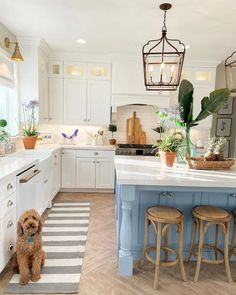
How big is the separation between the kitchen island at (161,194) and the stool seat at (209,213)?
6.3 inches

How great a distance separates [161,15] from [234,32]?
1.25 metres

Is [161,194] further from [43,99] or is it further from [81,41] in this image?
[43,99]

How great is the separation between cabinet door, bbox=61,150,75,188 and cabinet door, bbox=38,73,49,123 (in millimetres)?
753

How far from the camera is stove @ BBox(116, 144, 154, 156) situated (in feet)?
14.5

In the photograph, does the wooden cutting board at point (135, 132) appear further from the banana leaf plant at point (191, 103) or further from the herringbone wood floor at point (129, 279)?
the herringbone wood floor at point (129, 279)

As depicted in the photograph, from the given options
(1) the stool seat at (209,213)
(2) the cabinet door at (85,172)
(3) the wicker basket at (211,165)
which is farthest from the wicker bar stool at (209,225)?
(2) the cabinet door at (85,172)

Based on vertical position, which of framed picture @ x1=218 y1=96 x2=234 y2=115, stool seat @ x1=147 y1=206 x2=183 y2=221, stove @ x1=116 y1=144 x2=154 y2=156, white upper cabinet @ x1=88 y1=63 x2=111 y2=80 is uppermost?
white upper cabinet @ x1=88 y1=63 x2=111 y2=80

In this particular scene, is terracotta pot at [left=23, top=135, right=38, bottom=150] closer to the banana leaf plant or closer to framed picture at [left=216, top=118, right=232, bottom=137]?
the banana leaf plant

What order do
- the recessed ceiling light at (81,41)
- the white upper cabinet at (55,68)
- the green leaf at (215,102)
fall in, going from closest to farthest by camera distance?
the green leaf at (215,102) < the recessed ceiling light at (81,41) < the white upper cabinet at (55,68)

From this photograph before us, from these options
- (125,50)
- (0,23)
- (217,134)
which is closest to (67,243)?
(0,23)

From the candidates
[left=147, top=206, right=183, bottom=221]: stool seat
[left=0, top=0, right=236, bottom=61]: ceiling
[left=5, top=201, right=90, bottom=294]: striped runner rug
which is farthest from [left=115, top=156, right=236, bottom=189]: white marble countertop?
[left=0, top=0, right=236, bottom=61]: ceiling

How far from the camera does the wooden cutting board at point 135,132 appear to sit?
5.10 meters

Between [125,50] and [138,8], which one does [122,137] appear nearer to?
[125,50]

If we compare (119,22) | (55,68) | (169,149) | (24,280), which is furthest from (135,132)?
(24,280)
